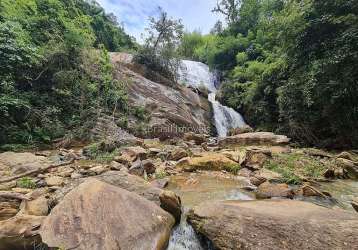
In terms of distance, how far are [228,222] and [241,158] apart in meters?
4.68

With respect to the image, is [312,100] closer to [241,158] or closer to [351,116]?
[351,116]

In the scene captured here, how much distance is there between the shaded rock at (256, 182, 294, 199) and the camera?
491 centimetres

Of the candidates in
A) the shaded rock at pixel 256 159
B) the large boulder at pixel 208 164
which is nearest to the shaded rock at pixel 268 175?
the shaded rock at pixel 256 159

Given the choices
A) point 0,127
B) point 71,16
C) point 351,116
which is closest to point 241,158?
point 351,116

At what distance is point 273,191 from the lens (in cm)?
504

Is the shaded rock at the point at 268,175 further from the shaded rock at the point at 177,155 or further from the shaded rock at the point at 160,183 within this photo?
the shaded rock at the point at 177,155

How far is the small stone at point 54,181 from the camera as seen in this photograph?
5.01 m

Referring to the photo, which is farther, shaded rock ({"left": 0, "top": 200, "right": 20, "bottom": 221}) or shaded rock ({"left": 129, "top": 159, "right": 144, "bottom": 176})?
shaded rock ({"left": 129, "top": 159, "right": 144, "bottom": 176})

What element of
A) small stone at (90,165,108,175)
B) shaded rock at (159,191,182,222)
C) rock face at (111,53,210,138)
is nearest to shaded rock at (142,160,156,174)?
small stone at (90,165,108,175)

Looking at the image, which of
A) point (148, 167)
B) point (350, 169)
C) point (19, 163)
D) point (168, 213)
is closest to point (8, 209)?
point (168, 213)

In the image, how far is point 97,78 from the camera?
13.5 metres

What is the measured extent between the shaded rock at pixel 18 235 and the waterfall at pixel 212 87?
14.7 m

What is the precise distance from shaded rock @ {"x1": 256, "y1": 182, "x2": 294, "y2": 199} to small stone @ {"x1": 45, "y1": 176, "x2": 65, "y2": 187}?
376 centimetres

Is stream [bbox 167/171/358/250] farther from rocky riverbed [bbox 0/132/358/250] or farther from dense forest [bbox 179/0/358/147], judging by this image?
dense forest [bbox 179/0/358/147]
